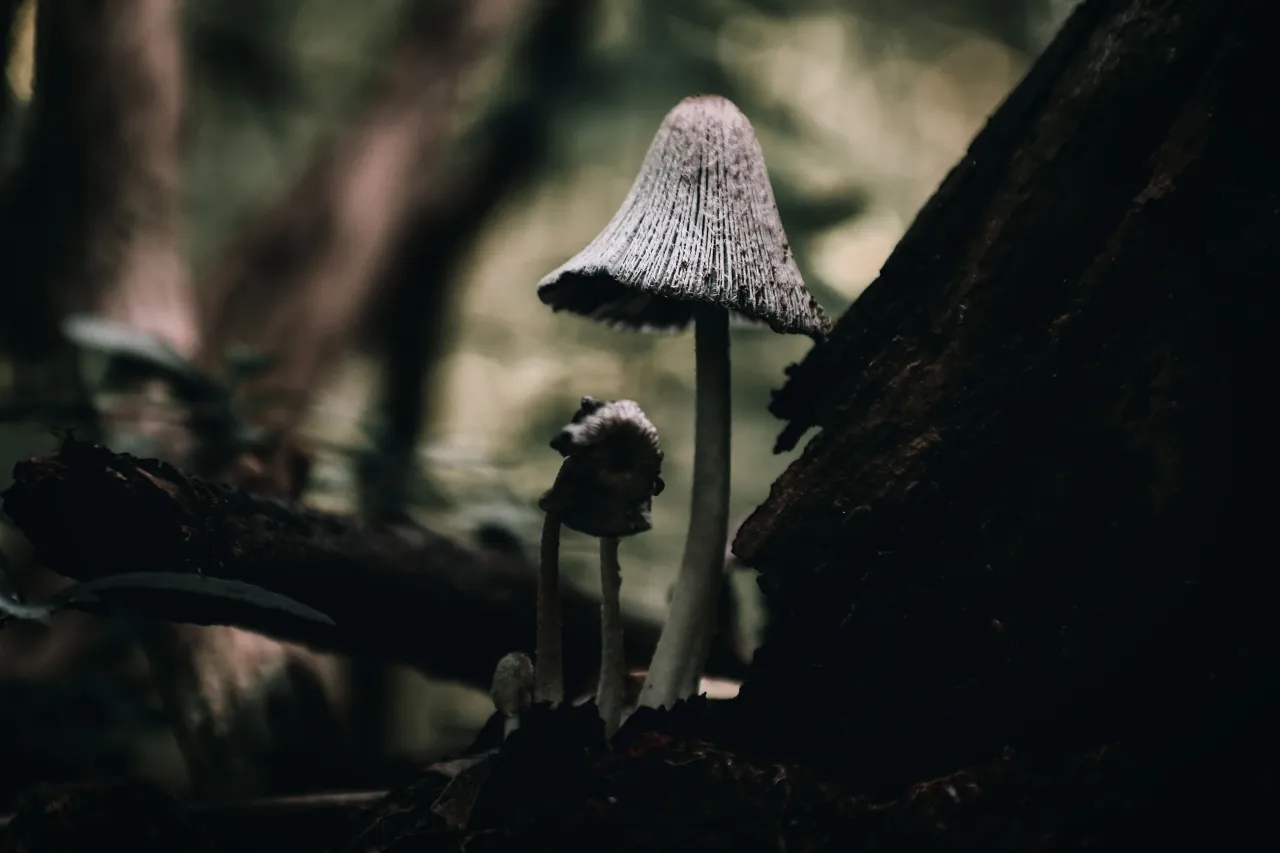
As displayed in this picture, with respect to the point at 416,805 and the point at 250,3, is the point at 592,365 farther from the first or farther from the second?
the point at 416,805

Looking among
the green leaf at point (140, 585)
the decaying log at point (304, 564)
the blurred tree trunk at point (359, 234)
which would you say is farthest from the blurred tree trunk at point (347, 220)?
the green leaf at point (140, 585)

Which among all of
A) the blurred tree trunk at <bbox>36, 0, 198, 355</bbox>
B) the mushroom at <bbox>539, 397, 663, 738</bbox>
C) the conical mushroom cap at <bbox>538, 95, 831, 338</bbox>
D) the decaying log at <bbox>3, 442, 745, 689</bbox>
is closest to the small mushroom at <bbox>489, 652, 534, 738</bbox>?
the mushroom at <bbox>539, 397, 663, 738</bbox>

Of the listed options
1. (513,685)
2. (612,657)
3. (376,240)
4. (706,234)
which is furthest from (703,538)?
(376,240)

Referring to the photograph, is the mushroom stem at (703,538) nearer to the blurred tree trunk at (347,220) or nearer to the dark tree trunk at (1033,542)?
the dark tree trunk at (1033,542)

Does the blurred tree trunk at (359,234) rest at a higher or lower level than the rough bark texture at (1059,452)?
higher

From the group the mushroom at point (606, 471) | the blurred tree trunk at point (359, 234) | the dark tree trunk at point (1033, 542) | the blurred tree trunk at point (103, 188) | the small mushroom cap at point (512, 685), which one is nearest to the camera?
the dark tree trunk at point (1033, 542)

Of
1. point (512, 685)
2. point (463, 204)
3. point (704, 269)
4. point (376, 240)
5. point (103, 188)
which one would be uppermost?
point (463, 204)

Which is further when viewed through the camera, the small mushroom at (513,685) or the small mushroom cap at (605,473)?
the small mushroom at (513,685)

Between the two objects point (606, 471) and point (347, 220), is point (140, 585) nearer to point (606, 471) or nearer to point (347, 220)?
point (606, 471)
